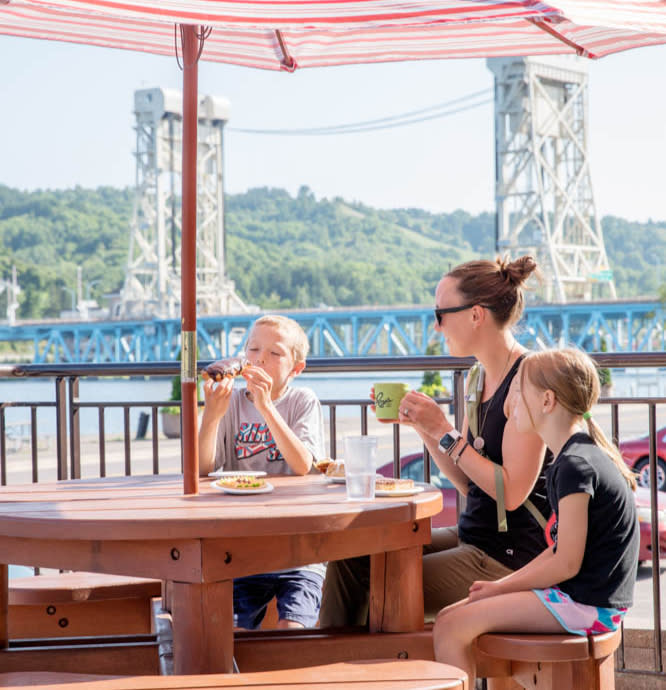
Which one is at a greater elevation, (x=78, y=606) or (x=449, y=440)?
(x=449, y=440)

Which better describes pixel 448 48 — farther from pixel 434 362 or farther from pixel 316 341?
pixel 316 341

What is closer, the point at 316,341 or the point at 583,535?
the point at 583,535

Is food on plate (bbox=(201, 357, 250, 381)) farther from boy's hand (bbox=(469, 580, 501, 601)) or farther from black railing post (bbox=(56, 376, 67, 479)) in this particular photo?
black railing post (bbox=(56, 376, 67, 479))

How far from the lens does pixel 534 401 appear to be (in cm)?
189

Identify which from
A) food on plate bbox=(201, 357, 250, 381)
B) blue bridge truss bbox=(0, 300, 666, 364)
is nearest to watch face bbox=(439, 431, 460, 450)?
food on plate bbox=(201, 357, 250, 381)

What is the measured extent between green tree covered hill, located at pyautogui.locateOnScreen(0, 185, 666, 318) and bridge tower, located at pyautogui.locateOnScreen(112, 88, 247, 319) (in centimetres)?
541

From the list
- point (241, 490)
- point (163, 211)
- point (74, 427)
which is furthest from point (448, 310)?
point (163, 211)

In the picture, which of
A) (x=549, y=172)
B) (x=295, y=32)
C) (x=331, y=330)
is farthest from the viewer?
(x=549, y=172)

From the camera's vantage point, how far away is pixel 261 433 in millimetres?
2383

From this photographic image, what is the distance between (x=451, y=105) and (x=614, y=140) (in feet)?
44.7

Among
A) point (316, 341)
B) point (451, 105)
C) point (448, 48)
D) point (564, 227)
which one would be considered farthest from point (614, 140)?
point (448, 48)

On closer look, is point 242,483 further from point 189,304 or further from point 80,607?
point 80,607

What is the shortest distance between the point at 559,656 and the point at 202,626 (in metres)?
0.64

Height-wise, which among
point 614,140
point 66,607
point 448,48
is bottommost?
point 66,607
